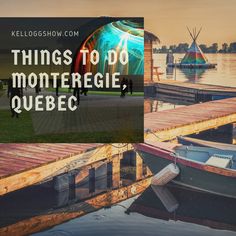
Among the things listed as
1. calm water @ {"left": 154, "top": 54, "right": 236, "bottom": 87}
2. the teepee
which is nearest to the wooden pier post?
the teepee

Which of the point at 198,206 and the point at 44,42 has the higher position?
the point at 44,42

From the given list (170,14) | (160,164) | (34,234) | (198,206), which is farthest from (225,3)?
(34,234)

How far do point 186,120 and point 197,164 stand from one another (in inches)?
61.5

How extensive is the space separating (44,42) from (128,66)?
1.09 m

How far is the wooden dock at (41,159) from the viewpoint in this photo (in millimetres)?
4645

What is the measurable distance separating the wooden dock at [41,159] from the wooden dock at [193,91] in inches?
172

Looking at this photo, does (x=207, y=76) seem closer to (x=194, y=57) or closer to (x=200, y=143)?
(x=194, y=57)

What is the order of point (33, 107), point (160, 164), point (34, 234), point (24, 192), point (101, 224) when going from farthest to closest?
1. point (33, 107)
2. point (160, 164)
3. point (24, 192)
4. point (101, 224)
5. point (34, 234)

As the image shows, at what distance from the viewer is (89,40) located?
673 centimetres

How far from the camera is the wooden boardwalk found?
6625 millimetres

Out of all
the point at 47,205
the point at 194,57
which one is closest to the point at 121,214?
the point at 47,205

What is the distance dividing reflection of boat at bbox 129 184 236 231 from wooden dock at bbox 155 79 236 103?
15.1ft

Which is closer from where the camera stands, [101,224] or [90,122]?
[101,224]

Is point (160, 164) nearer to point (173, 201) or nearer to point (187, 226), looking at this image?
point (173, 201)
